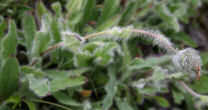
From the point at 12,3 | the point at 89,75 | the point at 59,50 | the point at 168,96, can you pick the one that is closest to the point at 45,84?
the point at 59,50

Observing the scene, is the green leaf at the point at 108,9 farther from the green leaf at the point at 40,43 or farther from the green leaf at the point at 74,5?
the green leaf at the point at 40,43

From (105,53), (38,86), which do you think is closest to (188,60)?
(105,53)

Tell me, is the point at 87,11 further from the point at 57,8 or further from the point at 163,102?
the point at 163,102

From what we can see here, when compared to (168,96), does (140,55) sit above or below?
above

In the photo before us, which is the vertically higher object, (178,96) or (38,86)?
(38,86)

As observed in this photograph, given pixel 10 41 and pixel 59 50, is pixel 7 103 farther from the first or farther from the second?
pixel 59 50

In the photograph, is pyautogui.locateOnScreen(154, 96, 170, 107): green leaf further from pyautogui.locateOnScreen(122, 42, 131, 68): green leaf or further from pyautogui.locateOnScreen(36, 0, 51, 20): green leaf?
pyautogui.locateOnScreen(36, 0, 51, 20): green leaf

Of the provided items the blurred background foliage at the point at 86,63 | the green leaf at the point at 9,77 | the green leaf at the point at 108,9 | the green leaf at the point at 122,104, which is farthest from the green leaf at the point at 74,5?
the green leaf at the point at 122,104
